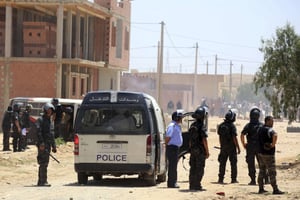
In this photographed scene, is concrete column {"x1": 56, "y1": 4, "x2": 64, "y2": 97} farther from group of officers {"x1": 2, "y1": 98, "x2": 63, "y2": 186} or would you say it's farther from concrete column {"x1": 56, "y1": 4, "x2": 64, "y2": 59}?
group of officers {"x1": 2, "y1": 98, "x2": 63, "y2": 186}

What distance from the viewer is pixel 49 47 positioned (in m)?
40.7

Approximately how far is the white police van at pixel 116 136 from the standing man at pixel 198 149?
104cm

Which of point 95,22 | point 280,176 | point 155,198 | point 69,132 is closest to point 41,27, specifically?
point 95,22

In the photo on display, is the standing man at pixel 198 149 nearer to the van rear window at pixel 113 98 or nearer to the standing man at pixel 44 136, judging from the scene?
the van rear window at pixel 113 98

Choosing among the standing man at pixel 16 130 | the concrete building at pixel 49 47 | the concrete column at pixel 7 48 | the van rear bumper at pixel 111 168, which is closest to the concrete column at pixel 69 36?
the concrete building at pixel 49 47

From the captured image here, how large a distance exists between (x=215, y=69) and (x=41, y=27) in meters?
90.6

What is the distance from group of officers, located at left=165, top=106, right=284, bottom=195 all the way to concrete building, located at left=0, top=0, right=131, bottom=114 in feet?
78.5

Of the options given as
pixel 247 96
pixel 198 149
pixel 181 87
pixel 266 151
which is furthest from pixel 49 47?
pixel 247 96

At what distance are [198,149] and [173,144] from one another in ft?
2.55

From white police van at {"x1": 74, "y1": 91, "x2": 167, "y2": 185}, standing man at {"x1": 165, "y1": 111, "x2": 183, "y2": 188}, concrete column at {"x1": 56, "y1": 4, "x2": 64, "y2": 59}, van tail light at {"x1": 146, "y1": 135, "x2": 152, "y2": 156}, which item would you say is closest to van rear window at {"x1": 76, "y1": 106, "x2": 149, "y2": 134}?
white police van at {"x1": 74, "y1": 91, "x2": 167, "y2": 185}

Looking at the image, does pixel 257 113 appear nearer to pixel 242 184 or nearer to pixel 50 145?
pixel 242 184

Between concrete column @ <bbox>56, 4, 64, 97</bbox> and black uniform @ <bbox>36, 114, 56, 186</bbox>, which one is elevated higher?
concrete column @ <bbox>56, 4, 64, 97</bbox>

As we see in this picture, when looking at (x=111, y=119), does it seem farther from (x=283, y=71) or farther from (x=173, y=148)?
(x=283, y=71)

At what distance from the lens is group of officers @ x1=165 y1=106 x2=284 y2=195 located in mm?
14148
